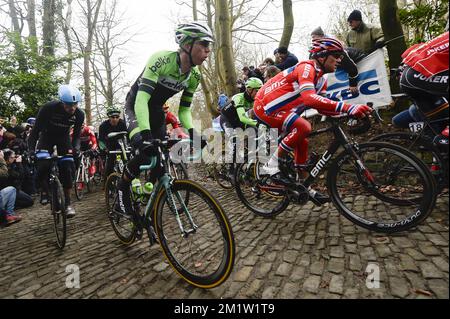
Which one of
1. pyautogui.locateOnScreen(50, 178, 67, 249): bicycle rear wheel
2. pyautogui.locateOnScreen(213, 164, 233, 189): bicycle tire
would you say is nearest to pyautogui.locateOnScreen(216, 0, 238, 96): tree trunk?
pyautogui.locateOnScreen(213, 164, 233, 189): bicycle tire

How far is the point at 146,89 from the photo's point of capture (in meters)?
2.90

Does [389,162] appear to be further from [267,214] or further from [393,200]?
[267,214]

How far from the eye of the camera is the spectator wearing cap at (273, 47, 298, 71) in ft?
26.1

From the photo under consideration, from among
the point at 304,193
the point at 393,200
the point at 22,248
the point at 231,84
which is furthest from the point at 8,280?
the point at 231,84

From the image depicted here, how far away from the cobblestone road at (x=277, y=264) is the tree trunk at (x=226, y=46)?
6610 mm

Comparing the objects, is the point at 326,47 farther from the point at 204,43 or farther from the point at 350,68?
the point at 350,68

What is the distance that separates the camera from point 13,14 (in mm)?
17734

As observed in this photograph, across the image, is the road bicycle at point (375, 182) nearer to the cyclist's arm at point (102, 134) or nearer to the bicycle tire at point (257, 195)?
the bicycle tire at point (257, 195)

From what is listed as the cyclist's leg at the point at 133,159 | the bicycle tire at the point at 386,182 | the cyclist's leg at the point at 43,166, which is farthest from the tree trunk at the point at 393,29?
the cyclist's leg at the point at 43,166

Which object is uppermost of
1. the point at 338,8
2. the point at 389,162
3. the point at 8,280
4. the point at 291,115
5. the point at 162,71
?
the point at 338,8

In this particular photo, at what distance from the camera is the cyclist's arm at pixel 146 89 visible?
2.74 meters

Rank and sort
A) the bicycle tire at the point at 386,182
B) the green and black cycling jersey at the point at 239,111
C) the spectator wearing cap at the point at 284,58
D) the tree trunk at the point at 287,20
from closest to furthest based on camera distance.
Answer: the bicycle tire at the point at 386,182
the green and black cycling jersey at the point at 239,111
the spectator wearing cap at the point at 284,58
the tree trunk at the point at 287,20

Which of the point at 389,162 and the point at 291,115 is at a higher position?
the point at 291,115

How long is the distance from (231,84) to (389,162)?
7.52 m
